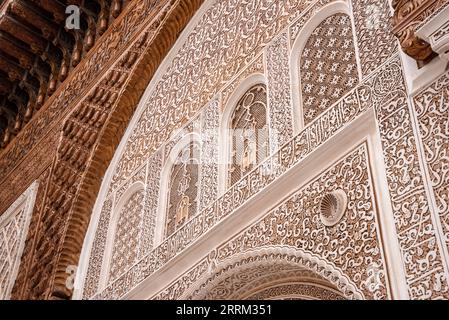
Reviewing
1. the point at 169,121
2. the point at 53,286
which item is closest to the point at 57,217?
the point at 53,286

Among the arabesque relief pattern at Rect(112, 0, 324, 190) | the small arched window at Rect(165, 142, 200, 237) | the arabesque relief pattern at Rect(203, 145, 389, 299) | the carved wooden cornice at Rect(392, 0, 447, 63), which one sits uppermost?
the arabesque relief pattern at Rect(112, 0, 324, 190)

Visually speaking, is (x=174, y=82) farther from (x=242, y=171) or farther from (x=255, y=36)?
(x=242, y=171)

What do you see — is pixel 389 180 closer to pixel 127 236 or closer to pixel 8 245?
pixel 127 236

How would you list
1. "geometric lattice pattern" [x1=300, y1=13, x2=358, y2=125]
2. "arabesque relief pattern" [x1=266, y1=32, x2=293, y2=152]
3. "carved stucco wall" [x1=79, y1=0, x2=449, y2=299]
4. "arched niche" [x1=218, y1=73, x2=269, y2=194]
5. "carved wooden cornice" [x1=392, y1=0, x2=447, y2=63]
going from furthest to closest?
1. "arched niche" [x1=218, y1=73, x2=269, y2=194]
2. "arabesque relief pattern" [x1=266, y1=32, x2=293, y2=152]
3. "geometric lattice pattern" [x1=300, y1=13, x2=358, y2=125]
4. "carved wooden cornice" [x1=392, y1=0, x2=447, y2=63]
5. "carved stucco wall" [x1=79, y1=0, x2=449, y2=299]

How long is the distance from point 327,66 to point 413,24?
24.3 inches

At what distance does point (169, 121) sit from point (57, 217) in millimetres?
941

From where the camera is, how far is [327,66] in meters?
2.53

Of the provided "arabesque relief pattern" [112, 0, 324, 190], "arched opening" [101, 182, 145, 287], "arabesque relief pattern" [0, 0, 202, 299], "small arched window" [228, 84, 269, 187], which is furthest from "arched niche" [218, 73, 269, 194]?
"arabesque relief pattern" [0, 0, 202, 299]

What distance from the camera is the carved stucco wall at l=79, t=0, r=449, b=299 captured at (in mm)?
1798

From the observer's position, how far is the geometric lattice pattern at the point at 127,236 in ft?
10.7

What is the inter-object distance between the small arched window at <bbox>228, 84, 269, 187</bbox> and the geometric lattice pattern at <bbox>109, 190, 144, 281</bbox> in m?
0.75

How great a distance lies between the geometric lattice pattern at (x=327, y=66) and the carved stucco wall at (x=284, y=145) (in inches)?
2.5

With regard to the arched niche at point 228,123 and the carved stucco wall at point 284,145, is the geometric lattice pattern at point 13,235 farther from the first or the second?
the arched niche at point 228,123

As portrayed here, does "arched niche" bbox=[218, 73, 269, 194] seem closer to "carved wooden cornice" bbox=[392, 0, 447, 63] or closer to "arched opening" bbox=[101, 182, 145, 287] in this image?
"arched opening" bbox=[101, 182, 145, 287]
